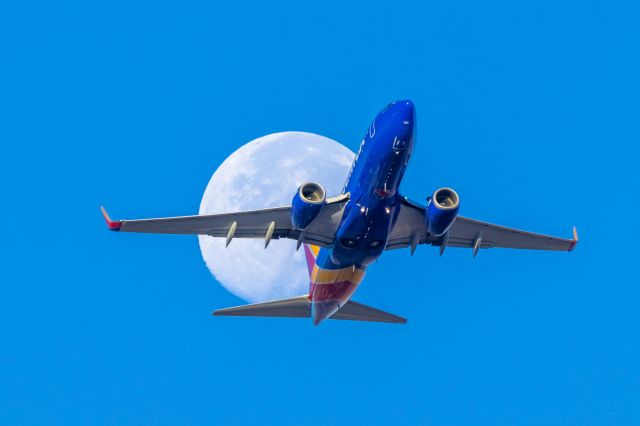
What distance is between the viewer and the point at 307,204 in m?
44.4

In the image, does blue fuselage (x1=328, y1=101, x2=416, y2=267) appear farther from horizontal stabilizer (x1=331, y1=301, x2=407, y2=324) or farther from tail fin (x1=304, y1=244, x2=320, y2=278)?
horizontal stabilizer (x1=331, y1=301, x2=407, y2=324)

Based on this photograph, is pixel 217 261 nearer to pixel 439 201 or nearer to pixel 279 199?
pixel 279 199

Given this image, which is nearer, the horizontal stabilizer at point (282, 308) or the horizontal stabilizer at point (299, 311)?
the horizontal stabilizer at point (299, 311)

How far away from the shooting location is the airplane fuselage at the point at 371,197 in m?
43.4

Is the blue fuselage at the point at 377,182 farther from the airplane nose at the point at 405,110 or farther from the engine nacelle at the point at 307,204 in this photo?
the engine nacelle at the point at 307,204

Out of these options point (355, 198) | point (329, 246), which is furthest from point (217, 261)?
point (355, 198)

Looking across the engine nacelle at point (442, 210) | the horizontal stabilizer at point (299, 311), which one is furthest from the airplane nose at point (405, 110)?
the horizontal stabilizer at point (299, 311)

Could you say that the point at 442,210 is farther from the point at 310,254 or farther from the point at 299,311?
the point at 299,311

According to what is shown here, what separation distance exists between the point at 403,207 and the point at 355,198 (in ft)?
11.6

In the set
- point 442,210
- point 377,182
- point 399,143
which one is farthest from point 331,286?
point 399,143

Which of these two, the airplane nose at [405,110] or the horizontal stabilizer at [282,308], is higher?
the airplane nose at [405,110]

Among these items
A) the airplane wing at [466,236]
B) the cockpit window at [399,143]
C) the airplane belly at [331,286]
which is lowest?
the airplane belly at [331,286]

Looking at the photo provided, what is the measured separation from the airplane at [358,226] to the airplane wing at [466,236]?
0.14 ft

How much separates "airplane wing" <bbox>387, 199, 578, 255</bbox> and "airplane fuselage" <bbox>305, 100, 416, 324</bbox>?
195 cm
